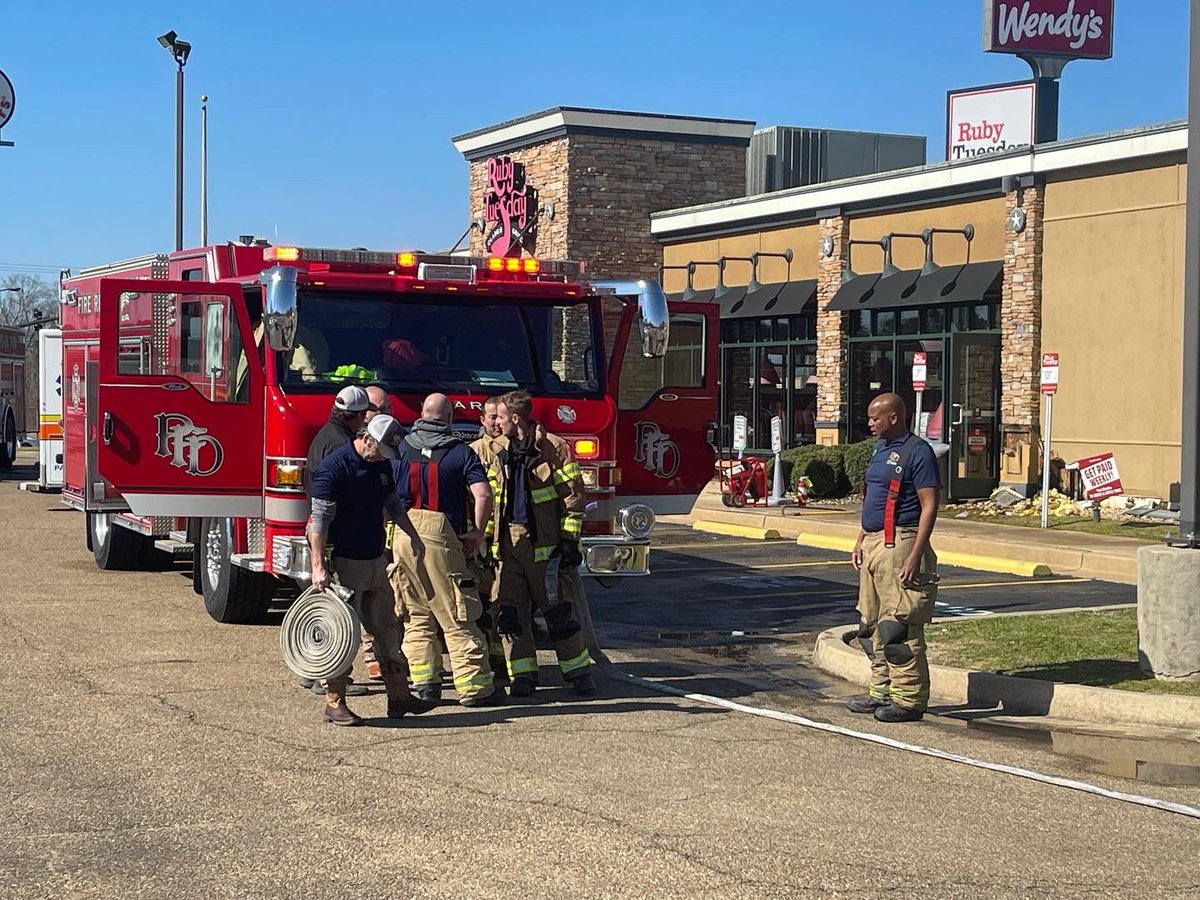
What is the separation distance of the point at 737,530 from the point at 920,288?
6.22 metres

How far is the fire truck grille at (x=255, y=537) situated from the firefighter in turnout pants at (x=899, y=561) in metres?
4.51

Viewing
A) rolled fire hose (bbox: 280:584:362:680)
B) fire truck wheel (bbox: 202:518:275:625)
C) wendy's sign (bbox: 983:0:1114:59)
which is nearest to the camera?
rolled fire hose (bbox: 280:584:362:680)

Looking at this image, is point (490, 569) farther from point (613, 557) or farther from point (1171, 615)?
point (1171, 615)

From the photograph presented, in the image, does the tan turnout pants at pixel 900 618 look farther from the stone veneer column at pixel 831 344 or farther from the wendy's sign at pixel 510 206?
the wendy's sign at pixel 510 206

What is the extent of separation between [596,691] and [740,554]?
9349 millimetres

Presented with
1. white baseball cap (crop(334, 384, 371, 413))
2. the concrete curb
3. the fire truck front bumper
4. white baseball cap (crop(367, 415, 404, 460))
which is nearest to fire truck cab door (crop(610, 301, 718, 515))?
the fire truck front bumper

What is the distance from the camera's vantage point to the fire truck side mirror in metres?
10.8

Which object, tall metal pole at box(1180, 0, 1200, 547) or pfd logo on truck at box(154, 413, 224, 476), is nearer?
tall metal pole at box(1180, 0, 1200, 547)

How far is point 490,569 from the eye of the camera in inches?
398

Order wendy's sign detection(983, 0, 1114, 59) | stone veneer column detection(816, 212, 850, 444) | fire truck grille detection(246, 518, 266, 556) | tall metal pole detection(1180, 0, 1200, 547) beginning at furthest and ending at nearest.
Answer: wendy's sign detection(983, 0, 1114, 59) → stone veneer column detection(816, 212, 850, 444) → fire truck grille detection(246, 518, 266, 556) → tall metal pole detection(1180, 0, 1200, 547)

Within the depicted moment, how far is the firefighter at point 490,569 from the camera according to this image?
9953 mm

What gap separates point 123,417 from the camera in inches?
445

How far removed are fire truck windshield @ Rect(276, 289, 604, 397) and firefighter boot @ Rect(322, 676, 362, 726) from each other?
3.07m

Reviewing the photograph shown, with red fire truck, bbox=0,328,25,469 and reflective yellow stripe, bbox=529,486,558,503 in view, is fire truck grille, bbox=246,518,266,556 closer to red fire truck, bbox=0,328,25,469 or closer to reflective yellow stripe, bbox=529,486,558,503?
reflective yellow stripe, bbox=529,486,558,503
